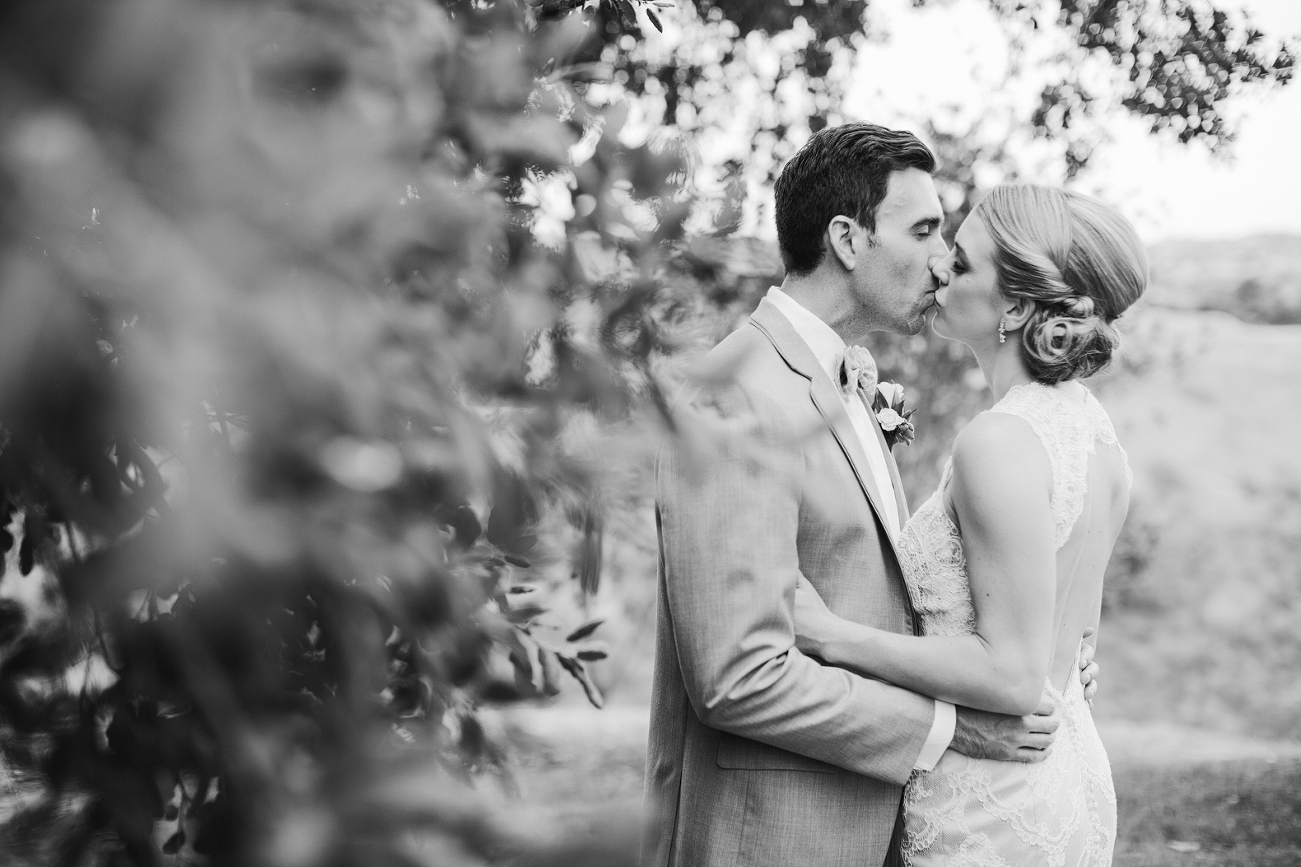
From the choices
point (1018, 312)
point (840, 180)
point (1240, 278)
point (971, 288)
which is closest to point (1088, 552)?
point (1018, 312)

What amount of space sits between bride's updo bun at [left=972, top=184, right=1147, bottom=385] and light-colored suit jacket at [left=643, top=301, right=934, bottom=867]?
56cm

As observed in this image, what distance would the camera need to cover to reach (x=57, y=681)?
852 millimetres

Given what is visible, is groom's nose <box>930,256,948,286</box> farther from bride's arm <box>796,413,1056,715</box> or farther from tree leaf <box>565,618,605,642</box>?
tree leaf <box>565,618,605,642</box>

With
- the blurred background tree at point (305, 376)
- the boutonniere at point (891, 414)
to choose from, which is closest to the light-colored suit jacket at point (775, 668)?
the boutonniere at point (891, 414)

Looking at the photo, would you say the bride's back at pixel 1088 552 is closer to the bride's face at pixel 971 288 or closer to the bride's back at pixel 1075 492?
the bride's back at pixel 1075 492

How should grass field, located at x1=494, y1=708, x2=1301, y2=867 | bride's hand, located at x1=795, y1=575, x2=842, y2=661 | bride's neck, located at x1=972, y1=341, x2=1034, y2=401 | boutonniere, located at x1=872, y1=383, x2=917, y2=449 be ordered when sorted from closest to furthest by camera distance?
bride's hand, located at x1=795, y1=575, x2=842, y2=661, bride's neck, located at x1=972, y1=341, x2=1034, y2=401, boutonniere, located at x1=872, y1=383, x2=917, y2=449, grass field, located at x1=494, y1=708, x2=1301, y2=867

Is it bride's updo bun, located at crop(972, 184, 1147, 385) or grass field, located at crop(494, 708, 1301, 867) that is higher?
bride's updo bun, located at crop(972, 184, 1147, 385)

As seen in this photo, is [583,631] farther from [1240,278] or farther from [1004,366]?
[1240,278]

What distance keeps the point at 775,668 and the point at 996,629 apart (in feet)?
1.82

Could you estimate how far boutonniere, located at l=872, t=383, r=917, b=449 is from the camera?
9.39 feet

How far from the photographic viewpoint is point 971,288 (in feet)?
8.70

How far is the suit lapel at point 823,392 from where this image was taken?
2.37 metres

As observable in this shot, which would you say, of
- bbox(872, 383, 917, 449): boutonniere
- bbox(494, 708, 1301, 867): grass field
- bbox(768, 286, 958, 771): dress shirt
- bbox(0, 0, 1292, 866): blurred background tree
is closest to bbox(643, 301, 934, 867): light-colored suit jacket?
bbox(768, 286, 958, 771): dress shirt

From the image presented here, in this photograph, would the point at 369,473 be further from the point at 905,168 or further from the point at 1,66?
the point at 905,168
